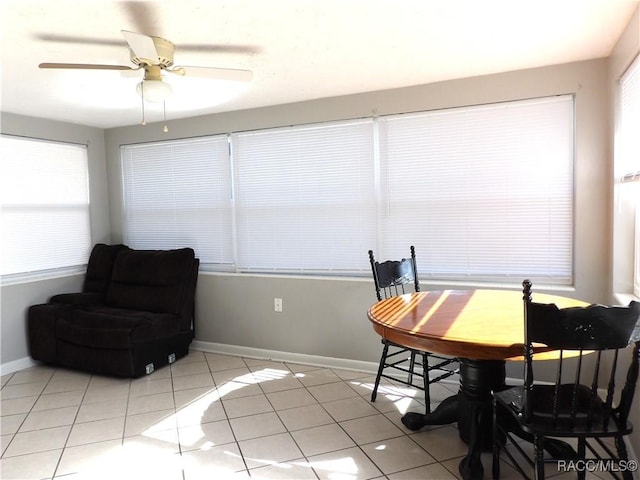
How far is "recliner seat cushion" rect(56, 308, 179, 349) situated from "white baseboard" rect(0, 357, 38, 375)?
1.46ft

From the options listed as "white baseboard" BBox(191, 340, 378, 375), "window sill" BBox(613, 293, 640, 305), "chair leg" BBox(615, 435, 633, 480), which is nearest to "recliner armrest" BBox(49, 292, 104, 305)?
"white baseboard" BBox(191, 340, 378, 375)

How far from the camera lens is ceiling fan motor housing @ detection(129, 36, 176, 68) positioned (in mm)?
2150

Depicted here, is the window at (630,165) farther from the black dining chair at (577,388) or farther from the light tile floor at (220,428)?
the light tile floor at (220,428)

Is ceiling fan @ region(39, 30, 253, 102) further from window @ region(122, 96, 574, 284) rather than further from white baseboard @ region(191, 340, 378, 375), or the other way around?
white baseboard @ region(191, 340, 378, 375)

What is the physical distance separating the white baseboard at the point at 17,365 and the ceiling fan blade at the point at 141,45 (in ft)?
9.89

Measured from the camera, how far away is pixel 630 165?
2326mm

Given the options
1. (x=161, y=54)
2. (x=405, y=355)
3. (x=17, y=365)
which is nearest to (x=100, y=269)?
(x=17, y=365)

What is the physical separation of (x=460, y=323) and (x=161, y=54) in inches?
78.7

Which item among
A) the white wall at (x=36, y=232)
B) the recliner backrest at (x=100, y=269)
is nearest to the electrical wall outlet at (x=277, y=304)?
the recliner backrest at (x=100, y=269)

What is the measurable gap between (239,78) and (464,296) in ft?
5.97

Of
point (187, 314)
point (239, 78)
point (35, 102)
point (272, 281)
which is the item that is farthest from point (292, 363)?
point (35, 102)

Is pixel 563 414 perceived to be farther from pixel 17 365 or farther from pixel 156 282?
pixel 17 365

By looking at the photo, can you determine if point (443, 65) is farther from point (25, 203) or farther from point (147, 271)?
point (25, 203)

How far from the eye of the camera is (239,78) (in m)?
2.36
